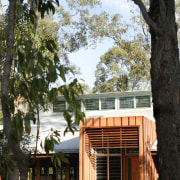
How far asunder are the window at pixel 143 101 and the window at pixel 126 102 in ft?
1.13

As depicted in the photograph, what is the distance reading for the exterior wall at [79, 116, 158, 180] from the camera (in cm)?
1452

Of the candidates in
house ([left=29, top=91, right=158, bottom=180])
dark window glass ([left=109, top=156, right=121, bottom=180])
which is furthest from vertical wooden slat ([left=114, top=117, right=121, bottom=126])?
dark window glass ([left=109, top=156, right=121, bottom=180])

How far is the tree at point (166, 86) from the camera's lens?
17.0 ft

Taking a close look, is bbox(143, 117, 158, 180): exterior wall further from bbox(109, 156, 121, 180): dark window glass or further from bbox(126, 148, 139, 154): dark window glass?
bbox(109, 156, 121, 180): dark window glass

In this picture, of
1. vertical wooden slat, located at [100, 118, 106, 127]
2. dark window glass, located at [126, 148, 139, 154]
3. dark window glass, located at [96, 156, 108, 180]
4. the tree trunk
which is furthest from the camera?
dark window glass, located at [126, 148, 139, 154]

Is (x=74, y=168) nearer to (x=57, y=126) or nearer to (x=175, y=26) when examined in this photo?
(x=57, y=126)

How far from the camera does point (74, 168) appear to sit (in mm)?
18531

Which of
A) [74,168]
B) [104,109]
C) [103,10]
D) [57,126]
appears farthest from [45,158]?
[103,10]

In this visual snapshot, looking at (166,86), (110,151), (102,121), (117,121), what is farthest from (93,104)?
(166,86)

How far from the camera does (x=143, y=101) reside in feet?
75.5

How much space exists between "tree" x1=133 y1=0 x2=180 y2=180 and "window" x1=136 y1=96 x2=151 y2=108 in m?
17.2

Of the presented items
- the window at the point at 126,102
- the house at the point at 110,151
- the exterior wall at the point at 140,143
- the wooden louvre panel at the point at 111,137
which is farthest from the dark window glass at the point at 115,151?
the window at the point at 126,102

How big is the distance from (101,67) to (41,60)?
108ft

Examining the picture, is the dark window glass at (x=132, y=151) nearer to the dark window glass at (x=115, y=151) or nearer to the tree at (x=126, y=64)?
the dark window glass at (x=115, y=151)
